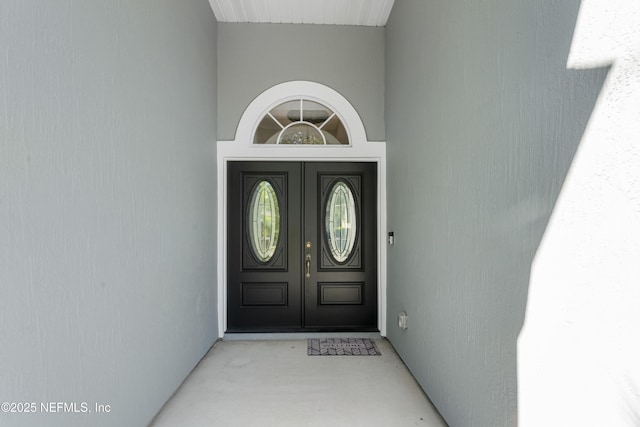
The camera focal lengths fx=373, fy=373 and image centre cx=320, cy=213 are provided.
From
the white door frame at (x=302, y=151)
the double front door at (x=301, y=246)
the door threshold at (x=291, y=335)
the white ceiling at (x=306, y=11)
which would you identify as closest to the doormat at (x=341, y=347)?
the door threshold at (x=291, y=335)

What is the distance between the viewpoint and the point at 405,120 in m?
3.24

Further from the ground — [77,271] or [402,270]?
[77,271]

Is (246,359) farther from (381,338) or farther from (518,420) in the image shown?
(518,420)

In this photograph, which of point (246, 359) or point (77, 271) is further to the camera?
point (246, 359)

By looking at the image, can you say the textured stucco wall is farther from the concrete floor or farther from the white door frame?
the white door frame

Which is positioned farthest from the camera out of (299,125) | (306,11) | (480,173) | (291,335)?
(299,125)

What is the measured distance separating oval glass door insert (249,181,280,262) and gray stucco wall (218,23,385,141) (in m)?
0.73

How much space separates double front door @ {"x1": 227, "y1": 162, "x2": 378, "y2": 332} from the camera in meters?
4.05

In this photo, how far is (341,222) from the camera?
4109 mm

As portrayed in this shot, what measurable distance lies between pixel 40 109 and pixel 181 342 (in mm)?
2002

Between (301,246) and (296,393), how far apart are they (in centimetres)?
167

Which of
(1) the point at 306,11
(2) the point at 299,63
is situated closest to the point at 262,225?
(2) the point at 299,63

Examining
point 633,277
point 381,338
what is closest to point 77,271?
point 633,277

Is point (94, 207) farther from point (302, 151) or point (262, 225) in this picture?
point (302, 151)
